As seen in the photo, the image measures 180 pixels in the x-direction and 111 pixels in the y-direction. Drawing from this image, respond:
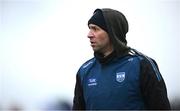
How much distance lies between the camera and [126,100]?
8.29 ft

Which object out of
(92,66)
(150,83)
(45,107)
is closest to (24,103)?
(45,107)

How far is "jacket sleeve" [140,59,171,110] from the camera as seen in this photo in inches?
100

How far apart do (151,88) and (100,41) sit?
359 millimetres

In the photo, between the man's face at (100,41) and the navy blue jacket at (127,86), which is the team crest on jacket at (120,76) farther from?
the man's face at (100,41)

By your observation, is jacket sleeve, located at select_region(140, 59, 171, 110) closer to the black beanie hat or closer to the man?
the man

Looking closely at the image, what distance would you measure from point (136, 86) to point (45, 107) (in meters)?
1.40

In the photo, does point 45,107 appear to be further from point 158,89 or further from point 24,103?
point 158,89

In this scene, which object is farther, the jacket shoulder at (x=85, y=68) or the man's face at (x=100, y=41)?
Answer: the jacket shoulder at (x=85, y=68)

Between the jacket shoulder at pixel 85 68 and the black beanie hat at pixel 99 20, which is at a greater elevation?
the black beanie hat at pixel 99 20

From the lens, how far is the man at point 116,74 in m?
2.54

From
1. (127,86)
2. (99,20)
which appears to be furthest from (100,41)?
(127,86)

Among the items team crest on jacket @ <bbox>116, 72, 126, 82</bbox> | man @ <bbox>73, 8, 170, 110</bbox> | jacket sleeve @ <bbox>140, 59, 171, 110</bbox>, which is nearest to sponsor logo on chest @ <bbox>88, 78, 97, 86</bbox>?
man @ <bbox>73, 8, 170, 110</bbox>

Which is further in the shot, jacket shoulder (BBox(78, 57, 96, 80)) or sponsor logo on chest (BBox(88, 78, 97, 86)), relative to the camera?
jacket shoulder (BBox(78, 57, 96, 80))

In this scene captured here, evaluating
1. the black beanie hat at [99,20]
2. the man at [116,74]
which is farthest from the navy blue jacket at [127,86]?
the black beanie hat at [99,20]
